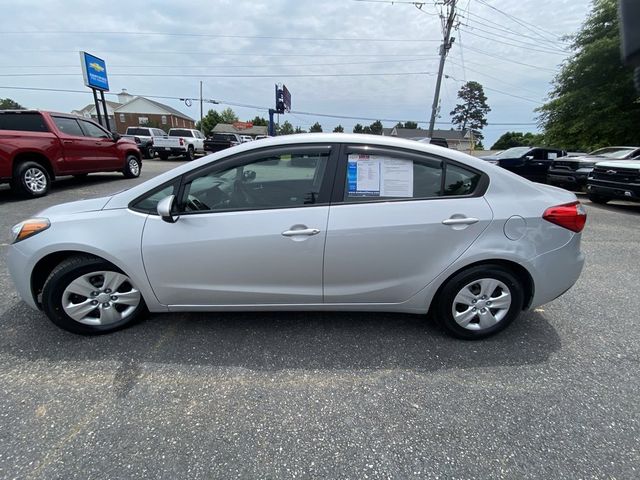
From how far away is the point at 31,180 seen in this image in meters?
6.94

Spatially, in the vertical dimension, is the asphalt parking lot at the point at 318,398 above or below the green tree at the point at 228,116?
below

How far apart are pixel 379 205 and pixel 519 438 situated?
1603 millimetres

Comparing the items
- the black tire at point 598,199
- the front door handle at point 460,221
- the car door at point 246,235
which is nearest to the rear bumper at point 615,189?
the black tire at point 598,199

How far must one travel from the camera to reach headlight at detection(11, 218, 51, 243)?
2.44 meters

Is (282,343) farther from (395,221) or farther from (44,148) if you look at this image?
(44,148)

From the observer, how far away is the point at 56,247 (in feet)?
7.84

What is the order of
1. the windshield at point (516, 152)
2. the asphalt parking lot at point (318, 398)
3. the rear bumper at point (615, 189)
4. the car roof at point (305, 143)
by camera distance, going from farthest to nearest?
the windshield at point (516, 152), the rear bumper at point (615, 189), the car roof at point (305, 143), the asphalt parking lot at point (318, 398)

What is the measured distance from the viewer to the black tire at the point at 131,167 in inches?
393

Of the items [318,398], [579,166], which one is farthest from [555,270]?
[579,166]

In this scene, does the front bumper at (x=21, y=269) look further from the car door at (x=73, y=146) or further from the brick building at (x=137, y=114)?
the brick building at (x=137, y=114)

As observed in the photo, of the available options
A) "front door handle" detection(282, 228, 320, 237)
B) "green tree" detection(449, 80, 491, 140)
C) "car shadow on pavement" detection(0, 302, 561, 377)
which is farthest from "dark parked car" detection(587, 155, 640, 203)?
"green tree" detection(449, 80, 491, 140)

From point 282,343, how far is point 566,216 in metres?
2.35

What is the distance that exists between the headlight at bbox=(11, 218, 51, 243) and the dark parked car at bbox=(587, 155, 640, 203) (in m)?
11.1

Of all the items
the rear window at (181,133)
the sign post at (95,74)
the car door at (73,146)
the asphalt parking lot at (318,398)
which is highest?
the sign post at (95,74)
